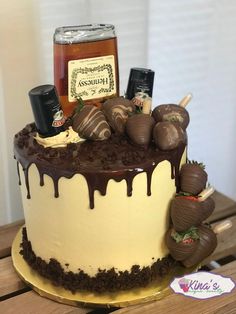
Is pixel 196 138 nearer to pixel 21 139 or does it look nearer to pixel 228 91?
pixel 228 91

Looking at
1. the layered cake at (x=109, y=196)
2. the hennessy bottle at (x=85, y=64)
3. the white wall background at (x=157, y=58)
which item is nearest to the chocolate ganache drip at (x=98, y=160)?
the layered cake at (x=109, y=196)

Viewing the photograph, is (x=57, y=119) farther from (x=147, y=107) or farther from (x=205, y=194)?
(x=205, y=194)

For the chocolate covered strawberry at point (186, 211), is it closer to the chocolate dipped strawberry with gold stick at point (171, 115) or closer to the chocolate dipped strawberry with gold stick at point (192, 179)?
the chocolate dipped strawberry with gold stick at point (192, 179)

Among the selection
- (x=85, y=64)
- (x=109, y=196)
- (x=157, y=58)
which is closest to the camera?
(x=109, y=196)

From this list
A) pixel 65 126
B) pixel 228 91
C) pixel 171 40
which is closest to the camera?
pixel 65 126

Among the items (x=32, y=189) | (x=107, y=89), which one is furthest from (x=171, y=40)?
(x=32, y=189)

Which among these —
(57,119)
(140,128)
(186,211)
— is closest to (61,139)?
(57,119)

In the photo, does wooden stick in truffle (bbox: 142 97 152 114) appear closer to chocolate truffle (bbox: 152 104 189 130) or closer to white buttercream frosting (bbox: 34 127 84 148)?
chocolate truffle (bbox: 152 104 189 130)
